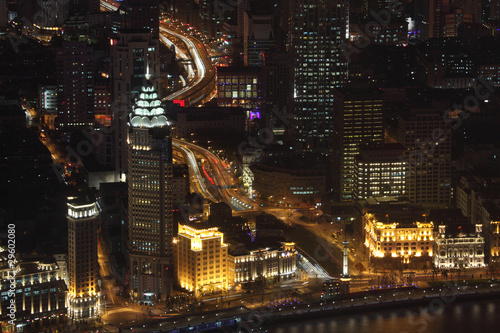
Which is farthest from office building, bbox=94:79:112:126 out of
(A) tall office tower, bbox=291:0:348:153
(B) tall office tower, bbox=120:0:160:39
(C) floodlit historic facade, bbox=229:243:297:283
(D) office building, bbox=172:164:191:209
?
(C) floodlit historic facade, bbox=229:243:297:283

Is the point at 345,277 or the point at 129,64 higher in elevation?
the point at 129,64

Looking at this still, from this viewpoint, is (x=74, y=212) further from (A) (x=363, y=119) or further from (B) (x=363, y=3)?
(B) (x=363, y=3)

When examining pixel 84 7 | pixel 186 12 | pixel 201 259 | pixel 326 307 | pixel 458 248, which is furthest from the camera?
pixel 186 12

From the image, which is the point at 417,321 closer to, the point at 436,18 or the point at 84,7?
the point at 84,7

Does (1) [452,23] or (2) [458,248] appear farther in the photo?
(1) [452,23]

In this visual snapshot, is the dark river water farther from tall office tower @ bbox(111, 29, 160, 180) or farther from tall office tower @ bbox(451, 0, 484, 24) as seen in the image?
tall office tower @ bbox(451, 0, 484, 24)

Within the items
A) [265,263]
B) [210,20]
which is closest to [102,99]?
[210,20]

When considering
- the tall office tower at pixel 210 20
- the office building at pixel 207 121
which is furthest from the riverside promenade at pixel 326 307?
the tall office tower at pixel 210 20

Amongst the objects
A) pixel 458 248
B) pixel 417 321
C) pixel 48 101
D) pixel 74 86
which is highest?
pixel 74 86

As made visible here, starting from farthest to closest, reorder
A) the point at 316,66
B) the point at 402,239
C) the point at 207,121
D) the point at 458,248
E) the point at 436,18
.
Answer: the point at 436,18 → the point at 207,121 → the point at 316,66 → the point at 402,239 → the point at 458,248
